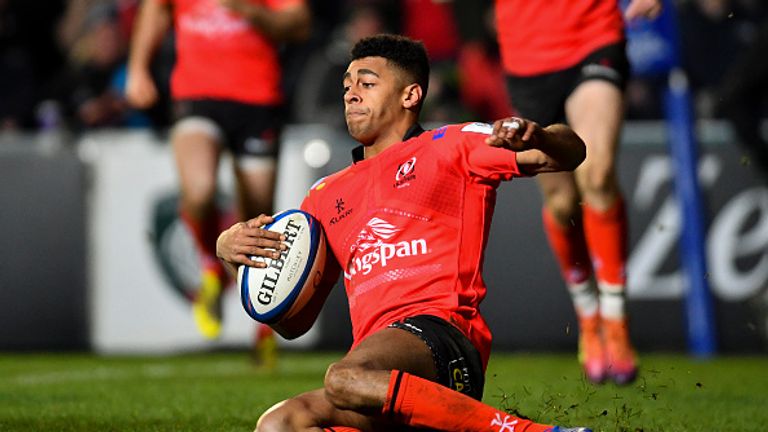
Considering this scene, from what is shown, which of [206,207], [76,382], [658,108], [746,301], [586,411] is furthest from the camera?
[658,108]

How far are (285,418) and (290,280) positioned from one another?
0.57 metres

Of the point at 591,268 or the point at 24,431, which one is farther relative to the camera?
the point at 591,268

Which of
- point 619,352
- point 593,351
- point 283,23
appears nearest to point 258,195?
point 283,23

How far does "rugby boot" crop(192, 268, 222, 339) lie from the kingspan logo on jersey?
3.94 m

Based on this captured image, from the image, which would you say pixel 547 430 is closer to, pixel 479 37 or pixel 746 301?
pixel 746 301

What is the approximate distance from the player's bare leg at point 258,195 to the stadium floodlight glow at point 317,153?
1599mm

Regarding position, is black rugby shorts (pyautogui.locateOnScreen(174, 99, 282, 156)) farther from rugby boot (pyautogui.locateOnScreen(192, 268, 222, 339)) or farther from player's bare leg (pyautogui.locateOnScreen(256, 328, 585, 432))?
player's bare leg (pyautogui.locateOnScreen(256, 328, 585, 432))

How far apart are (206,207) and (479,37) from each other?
446cm

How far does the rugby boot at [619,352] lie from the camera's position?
655 centimetres

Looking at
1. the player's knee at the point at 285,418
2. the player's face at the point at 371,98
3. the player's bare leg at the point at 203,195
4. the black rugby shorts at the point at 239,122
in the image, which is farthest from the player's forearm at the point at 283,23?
the player's knee at the point at 285,418

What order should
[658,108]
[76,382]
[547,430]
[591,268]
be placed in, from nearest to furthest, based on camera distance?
1. [547,430]
2. [591,268]
3. [76,382]
4. [658,108]

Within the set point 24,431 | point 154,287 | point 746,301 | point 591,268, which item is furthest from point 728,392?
point 154,287

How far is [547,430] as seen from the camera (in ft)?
13.2

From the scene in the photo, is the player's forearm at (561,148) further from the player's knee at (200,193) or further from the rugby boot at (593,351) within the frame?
the player's knee at (200,193)
